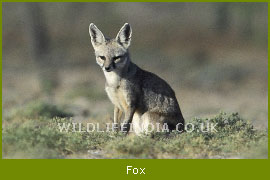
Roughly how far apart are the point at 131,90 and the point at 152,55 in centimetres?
1980

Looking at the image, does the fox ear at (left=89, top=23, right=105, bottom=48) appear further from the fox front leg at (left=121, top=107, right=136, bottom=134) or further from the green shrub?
the green shrub

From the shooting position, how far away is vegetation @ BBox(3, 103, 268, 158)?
8.33m

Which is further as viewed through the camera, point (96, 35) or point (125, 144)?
point (96, 35)

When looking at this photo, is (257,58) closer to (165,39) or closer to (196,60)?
(196,60)

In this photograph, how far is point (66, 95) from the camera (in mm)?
18609

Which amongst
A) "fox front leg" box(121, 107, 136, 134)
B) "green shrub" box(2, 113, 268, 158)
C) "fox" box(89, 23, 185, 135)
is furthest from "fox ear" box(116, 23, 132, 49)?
"green shrub" box(2, 113, 268, 158)

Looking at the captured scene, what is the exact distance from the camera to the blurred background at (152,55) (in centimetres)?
1820

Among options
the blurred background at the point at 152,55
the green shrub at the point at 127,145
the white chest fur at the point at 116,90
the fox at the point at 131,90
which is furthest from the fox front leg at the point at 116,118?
the blurred background at the point at 152,55

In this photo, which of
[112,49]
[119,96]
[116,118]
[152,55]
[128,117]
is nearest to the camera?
[112,49]

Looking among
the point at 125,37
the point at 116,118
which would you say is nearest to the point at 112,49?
the point at 125,37

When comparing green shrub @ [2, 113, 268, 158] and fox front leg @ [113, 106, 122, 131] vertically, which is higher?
fox front leg @ [113, 106, 122, 131]

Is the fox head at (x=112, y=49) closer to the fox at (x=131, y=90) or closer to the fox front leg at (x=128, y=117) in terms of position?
the fox at (x=131, y=90)

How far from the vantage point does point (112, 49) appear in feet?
29.9

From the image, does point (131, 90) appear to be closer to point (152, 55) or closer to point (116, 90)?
point (116, 90)
